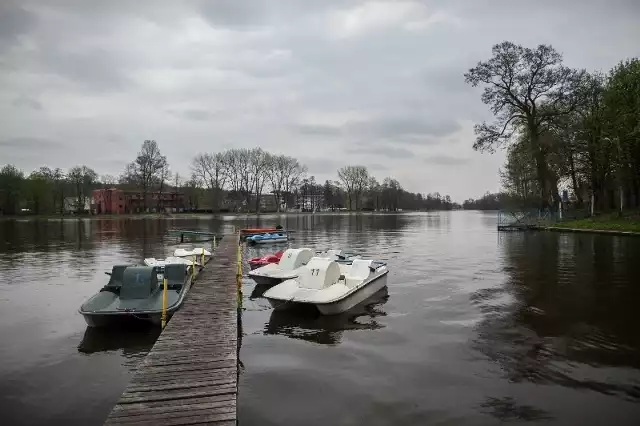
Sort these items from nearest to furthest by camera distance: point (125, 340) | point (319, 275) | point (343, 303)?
point (125, 340)
point (343, 303)
point (319, 275)

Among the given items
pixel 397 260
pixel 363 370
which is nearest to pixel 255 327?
pixel 363 370

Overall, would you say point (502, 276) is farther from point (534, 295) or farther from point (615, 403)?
point (615, 403)

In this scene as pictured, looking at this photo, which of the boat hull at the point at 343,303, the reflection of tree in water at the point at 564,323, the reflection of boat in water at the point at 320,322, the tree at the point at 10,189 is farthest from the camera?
the tree at the point at 10,189

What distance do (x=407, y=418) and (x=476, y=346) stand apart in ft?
13.2

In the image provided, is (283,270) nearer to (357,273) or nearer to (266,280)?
(266,280)

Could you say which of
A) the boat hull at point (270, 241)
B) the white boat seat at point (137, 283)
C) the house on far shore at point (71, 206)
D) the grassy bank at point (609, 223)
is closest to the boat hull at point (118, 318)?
the white boat seat at point (137, 283)

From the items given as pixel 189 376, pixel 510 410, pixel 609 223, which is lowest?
pixel 510 410

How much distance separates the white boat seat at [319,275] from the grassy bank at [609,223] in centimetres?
3217

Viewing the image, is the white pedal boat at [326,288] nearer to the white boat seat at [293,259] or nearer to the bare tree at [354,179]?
the white boat seat at [293,259]

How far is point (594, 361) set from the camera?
30.7ft

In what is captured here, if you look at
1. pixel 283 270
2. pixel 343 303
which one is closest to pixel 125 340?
pixel 343 303

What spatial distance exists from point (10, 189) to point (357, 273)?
99.3 m

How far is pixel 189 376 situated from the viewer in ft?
24.0

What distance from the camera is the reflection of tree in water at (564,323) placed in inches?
350
